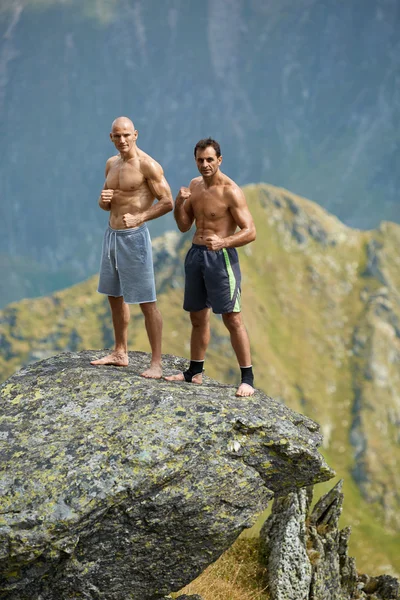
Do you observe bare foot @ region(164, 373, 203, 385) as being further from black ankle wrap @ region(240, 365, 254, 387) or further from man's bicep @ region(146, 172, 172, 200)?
man's bicep @ region(146, 172, 172, 200)

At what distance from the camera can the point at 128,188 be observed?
476 inches

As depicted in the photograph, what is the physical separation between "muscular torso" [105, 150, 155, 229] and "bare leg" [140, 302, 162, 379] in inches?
68.3

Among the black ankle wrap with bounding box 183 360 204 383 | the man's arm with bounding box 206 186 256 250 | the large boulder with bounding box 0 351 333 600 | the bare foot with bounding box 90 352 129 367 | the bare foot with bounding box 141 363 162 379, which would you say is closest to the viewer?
the large boulder with bounding box 0 351 333 600

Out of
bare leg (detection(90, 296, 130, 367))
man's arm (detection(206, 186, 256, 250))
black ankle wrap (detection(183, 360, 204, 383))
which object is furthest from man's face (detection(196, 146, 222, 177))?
black ankle wrap (detection(183, 360, 204, 383))

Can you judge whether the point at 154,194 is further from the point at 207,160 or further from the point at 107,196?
the point at 207,160

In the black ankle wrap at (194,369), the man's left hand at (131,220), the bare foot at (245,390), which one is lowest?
the bare foot at (245,390)

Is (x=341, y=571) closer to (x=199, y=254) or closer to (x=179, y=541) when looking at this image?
(x=179, y=541)

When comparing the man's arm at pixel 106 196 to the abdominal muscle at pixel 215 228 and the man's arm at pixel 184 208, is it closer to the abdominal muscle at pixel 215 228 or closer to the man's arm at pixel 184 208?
the man's arm at pixel 184 208

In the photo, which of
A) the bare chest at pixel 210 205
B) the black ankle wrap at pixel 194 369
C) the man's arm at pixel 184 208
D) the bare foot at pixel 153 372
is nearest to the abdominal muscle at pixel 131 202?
the man's arm at pixel 184 208

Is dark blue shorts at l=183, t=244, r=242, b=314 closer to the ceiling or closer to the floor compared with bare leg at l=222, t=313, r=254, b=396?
closer to the ceiling

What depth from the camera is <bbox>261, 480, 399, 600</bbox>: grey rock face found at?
42.7 ft

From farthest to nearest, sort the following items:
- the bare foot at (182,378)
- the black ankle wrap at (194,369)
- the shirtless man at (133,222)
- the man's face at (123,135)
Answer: the black ankle wrap at (194,369)
the bare foot at (182,378)
the shirtless man at (133,222)
the man's face at (123,135)

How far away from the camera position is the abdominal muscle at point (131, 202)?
12.1 meters

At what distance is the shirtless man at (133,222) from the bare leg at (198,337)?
0.70m
